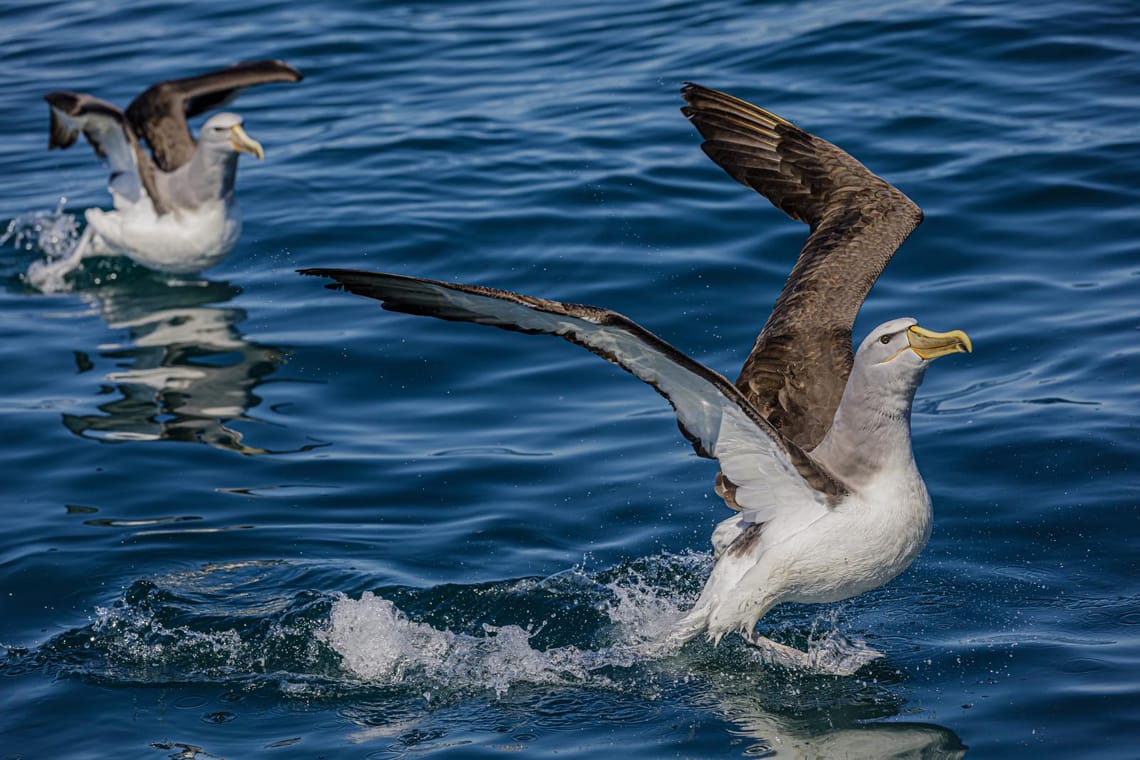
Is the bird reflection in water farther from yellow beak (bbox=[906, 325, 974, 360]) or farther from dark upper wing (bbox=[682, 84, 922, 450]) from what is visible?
yellow beak (bbox=[906, 325, 974, 360])

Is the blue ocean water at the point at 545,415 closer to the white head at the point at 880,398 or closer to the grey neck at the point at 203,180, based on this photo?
the grey neck at the point at 203,180

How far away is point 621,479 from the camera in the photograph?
9.01 metres

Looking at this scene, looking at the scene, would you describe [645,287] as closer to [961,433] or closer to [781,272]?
[781,272]

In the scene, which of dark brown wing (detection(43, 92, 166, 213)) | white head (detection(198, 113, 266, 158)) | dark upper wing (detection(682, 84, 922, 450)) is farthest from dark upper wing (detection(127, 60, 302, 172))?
dark upper wing (detection(682, 84, 922, 450))

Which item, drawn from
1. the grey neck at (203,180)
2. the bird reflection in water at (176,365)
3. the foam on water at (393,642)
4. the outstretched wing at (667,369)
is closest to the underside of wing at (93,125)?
the grey neck at (203,180)

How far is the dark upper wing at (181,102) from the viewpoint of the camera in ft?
45.1

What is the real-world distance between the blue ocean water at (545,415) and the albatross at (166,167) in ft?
1.05

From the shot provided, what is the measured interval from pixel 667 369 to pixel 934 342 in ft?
3.76

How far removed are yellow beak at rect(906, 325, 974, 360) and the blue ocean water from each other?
1.53 meters

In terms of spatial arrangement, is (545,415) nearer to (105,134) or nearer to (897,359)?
(897,359)

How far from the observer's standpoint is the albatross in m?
12.8

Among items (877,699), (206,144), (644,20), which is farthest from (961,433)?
(644,20)

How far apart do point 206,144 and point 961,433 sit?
7.47 m

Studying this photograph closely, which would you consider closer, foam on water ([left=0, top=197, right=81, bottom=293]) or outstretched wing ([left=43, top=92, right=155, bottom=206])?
outstretched wing ([left=43, top=92, right=155, bottom=206])
